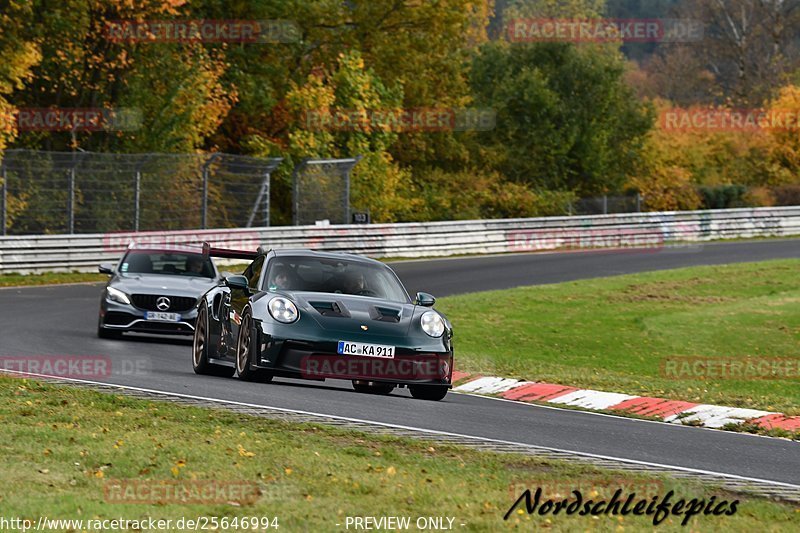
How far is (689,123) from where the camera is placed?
63844mm

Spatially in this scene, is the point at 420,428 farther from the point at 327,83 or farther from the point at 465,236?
the point at 327,83

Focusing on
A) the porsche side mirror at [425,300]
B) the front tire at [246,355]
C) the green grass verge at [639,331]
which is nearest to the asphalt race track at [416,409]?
the front tire at [246,355]

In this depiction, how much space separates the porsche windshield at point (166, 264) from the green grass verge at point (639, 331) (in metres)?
4.05

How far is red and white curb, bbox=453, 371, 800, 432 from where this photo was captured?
13.2 meters

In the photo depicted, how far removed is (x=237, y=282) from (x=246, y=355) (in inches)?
31.1

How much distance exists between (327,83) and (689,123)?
906 inches

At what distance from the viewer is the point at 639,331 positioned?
23.0 metres

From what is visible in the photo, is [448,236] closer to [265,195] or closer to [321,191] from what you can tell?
[321,191]

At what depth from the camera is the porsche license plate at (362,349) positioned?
41.1 feet

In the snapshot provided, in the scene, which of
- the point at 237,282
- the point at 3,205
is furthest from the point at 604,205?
the point at 237,282

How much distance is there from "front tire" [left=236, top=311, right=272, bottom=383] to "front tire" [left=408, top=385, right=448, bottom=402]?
4.68 ft

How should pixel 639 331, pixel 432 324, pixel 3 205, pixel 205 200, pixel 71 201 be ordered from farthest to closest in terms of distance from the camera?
pixel 205 200, pixel 71 201, pixel 3 205, pixel 639 331, pixel 432 324

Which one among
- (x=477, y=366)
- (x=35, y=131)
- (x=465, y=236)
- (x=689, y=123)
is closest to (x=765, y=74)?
(x=689, y=123)

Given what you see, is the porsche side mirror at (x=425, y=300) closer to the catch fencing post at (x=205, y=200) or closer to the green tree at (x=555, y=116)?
the catch fencing post at (x=205, y=200)
